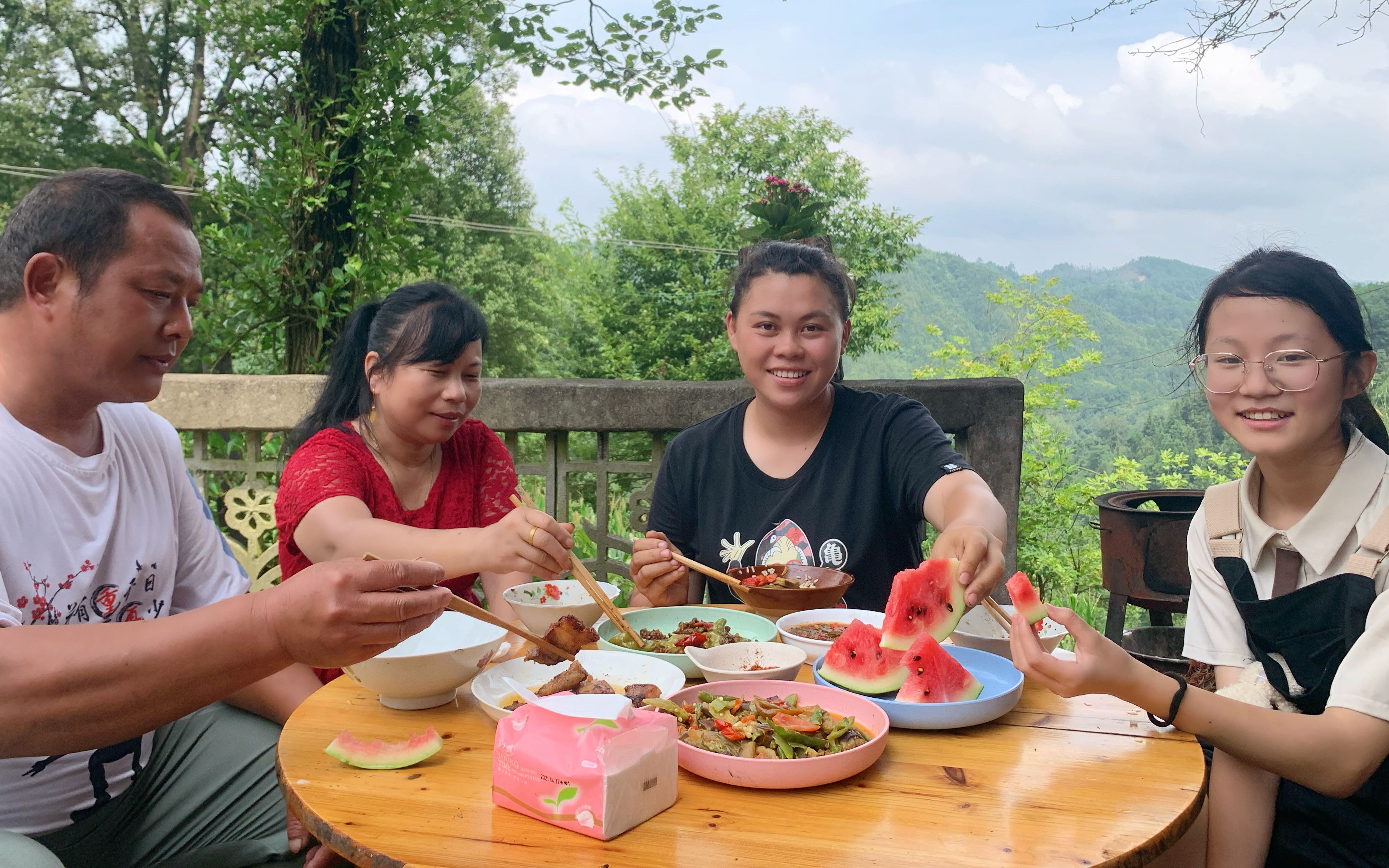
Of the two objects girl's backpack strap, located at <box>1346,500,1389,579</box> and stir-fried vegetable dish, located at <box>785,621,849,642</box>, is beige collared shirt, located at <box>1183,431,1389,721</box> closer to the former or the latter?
girl's backpack strap, located at <box>1346,500,1389,579</box>

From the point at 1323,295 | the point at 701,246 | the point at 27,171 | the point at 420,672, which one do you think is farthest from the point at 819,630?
the point at 701,246

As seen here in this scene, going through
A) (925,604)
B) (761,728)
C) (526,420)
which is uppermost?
(526,420)

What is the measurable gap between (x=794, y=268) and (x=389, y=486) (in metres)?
1.49

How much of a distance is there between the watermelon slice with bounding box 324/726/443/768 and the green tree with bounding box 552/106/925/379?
12614mm

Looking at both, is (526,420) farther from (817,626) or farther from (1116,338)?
(1116,338)

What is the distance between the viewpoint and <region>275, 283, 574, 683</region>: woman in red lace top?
8.65 ft

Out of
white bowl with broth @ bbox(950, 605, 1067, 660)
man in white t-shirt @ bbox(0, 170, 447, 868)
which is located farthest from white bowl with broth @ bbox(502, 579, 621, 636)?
white bowl with broth @ bbox(950, 605, 1067, 660)

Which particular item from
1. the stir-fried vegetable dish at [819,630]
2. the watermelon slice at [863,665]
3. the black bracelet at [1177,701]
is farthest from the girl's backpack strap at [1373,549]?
the stir-fried vegetable dish at [819,630]

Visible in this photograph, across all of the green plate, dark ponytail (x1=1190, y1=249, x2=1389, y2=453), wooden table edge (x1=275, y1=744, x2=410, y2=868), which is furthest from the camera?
the green plate

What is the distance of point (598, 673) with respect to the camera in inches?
77.7

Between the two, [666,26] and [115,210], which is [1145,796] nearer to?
[115,210]

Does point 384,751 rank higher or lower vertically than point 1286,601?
lower

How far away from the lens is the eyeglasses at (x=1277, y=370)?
6.71 feet

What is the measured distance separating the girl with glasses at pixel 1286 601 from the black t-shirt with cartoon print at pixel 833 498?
2.80ft
